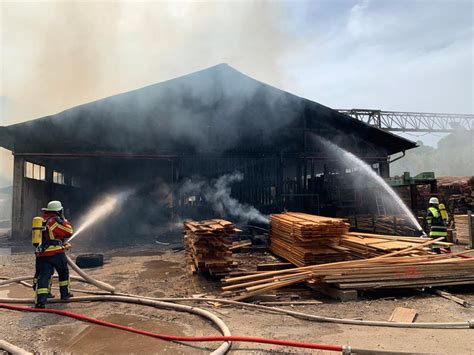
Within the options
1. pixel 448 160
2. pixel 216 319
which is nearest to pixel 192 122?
pixel 216 319

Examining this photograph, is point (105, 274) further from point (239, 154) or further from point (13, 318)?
point (239, 154)

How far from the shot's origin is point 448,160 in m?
63.2

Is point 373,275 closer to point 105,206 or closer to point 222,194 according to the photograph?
point 222,194

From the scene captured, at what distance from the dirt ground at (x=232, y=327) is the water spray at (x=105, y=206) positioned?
38.6 ft

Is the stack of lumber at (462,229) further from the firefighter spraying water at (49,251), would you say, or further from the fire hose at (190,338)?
the firefighter spraying water at (49,251)

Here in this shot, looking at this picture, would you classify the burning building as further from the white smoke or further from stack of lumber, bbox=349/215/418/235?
stack of lumber, bbox=349/215/418/235

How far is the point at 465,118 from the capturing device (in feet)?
115

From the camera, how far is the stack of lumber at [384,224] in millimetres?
10766

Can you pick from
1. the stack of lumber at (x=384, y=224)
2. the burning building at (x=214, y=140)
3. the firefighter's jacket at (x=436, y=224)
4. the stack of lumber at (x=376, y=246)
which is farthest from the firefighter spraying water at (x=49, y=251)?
the stack of lumber at (x=384, y=224)

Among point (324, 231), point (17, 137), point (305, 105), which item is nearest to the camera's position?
point (324, 231)

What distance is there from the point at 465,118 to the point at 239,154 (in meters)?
32.5

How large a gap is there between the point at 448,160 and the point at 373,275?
69.9 meters

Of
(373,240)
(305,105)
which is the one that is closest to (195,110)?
(305,105)

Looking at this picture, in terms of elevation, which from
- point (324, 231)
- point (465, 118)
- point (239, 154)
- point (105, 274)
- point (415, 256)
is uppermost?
point (465, 118)
